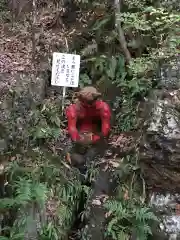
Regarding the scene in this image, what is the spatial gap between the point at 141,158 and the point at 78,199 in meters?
1.17

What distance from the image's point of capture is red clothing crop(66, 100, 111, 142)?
653 centimetres

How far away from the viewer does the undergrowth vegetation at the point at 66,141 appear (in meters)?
5.26

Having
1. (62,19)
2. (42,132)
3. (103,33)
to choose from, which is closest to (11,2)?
(62,19)

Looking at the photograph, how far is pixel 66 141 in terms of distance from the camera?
22.0 feet

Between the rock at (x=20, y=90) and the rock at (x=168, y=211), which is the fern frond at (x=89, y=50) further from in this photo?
the rock at (x=168, y=211)

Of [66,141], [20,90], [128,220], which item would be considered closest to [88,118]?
[66,141]

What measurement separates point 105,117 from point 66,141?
0.78 m

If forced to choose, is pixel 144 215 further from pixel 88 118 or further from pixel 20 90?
pixel 20 90

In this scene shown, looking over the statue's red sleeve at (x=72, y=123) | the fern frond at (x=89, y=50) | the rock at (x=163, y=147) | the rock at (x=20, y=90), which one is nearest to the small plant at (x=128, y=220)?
the rock at (x=163, y=147)

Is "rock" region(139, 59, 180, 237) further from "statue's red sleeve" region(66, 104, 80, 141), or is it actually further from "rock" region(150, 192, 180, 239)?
"statue's red sleeve" region(66, 104, 80, 141)

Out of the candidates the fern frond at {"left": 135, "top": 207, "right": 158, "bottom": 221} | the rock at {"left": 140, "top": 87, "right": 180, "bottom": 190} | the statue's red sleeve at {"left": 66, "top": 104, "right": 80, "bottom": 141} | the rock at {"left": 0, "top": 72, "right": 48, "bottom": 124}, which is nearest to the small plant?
the fern frond at {"left": 135, "top": 207, "right": 158, "bottom": 221}

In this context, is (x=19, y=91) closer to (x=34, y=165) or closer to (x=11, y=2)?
(x=34, y=165)

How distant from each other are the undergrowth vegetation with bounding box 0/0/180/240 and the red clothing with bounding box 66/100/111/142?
12.4 inches

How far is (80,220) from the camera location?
5.81 meters
